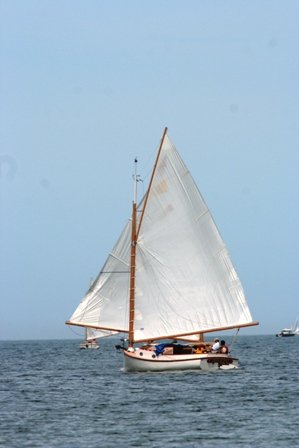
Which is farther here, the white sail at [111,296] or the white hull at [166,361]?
the white sail at [111,296]

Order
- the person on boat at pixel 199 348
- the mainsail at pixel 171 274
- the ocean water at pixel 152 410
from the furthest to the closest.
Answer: the mainsail at pixel 171 274
the person on boat at pixel 199 348
the ocean water at pixel 152 410

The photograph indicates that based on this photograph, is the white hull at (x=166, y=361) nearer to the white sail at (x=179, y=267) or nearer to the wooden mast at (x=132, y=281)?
the wooden mast at (x=132, y=281)

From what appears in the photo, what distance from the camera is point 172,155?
8006cm

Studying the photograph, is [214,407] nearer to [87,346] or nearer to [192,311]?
[192,311]

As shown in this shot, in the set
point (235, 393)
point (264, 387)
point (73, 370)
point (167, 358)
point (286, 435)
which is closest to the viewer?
point (286, 435)

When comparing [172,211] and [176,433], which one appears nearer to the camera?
[176,433]

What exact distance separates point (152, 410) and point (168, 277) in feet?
83.2

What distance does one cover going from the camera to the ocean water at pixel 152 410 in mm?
46125

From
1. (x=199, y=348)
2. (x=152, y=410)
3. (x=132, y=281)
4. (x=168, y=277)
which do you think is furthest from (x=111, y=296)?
(x=152, y=410)

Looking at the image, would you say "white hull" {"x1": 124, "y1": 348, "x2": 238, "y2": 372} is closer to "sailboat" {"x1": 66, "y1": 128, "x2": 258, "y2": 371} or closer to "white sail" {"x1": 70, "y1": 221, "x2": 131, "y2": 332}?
"sailboat" {"x1": 66, "y1": 128, "x2": 258, "y2": 371}

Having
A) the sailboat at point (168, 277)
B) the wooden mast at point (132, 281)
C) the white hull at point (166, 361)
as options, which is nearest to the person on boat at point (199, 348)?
the sailboat at point (168, 277)

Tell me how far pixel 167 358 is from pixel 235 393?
13.3 meters

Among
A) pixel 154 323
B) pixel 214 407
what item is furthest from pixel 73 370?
pixel 214 407

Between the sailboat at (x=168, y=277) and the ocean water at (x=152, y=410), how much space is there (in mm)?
3621
